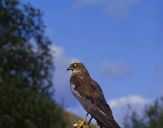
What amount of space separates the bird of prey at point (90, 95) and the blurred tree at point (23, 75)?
60260 mm

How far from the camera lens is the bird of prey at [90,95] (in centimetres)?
1420

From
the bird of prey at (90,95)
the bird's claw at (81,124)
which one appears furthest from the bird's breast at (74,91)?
the bird's claw at (81,124)

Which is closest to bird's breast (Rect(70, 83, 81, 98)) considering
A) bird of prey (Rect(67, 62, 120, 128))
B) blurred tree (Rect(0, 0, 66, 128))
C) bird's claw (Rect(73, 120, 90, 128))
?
bird of prey (Rect(67, 62, 120, 128))

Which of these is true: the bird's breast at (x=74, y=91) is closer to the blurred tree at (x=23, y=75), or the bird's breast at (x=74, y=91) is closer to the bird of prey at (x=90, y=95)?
the bird of prey at (x=90, y=95)

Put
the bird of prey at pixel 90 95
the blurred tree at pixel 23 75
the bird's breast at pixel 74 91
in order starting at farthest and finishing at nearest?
the blurred tree at pixel 23 75
the bird's breast at pixel 74 91
the bird of prey at pixel 90 95

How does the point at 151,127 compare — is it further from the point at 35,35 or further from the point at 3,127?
the point at 3,127

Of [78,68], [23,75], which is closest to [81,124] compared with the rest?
[78,68]

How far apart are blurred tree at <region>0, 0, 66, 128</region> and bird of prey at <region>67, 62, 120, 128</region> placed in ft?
198

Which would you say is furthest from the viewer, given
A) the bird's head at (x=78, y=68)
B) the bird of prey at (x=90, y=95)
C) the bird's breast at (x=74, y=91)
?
the bird's head at (x=78, y=68)

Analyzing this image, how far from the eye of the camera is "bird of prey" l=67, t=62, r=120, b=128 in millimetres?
14203

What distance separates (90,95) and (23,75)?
71839 mm

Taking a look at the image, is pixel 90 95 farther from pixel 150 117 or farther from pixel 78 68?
pixel 150 117

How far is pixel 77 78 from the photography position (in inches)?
635

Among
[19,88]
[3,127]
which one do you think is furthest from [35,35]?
[3,127]
